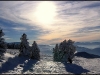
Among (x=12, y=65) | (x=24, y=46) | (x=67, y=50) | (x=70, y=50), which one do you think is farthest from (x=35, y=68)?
(x=70, y=50)

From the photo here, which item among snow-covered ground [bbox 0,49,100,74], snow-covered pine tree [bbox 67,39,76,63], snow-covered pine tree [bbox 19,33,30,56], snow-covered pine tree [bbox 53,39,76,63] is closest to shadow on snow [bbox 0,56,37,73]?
snow-covered ground [bbox 0,49,100,74]

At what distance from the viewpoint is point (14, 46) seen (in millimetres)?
136750

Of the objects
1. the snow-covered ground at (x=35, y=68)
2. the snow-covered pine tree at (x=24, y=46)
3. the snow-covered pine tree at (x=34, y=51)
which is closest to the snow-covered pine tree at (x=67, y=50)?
the snow-covered ground at (x=35, y=68)

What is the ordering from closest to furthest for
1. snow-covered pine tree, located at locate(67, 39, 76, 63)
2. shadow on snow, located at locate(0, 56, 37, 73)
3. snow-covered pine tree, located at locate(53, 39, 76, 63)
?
shadow on snow, located at locate(0, 56, 37, 73) < snow-covered pine tree, located at locate(67, 39, 76, 63) < snow-covered pine tree, located at locate(53, 39, 76, 63)

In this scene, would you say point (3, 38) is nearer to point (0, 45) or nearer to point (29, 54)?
point (0, 45)

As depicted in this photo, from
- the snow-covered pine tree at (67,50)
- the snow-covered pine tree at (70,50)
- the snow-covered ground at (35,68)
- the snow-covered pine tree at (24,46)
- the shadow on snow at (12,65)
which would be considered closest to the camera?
the shadow on snow at (12,65)

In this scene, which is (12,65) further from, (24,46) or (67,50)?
(67,50)

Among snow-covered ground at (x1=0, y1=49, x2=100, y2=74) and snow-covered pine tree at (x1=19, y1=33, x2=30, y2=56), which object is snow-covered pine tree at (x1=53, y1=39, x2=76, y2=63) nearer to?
snow-covered ground at (x1=0, y1=49, x2=100, y2=74)

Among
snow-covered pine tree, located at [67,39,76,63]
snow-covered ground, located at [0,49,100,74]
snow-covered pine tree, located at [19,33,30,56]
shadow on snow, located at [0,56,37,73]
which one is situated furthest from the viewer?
snow-covered pine tree, located at [67,39,76,63]

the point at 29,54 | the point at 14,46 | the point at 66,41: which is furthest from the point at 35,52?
the point at 14,46

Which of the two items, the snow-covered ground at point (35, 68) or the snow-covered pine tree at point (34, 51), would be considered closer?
the snow-covered ground at point (35, 68)

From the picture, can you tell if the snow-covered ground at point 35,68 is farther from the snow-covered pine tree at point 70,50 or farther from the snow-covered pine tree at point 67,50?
the snow-covered pine tree at point 67,50

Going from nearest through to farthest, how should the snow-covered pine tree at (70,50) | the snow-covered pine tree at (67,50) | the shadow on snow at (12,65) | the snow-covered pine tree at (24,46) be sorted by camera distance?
the shadow on snow at (12,65)
the snow-covered pine tree at (24,46)
the snow-covered pine tree at (70,50)
the snow-covered pine tree at (67,50)

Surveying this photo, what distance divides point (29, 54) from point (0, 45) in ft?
67.6
